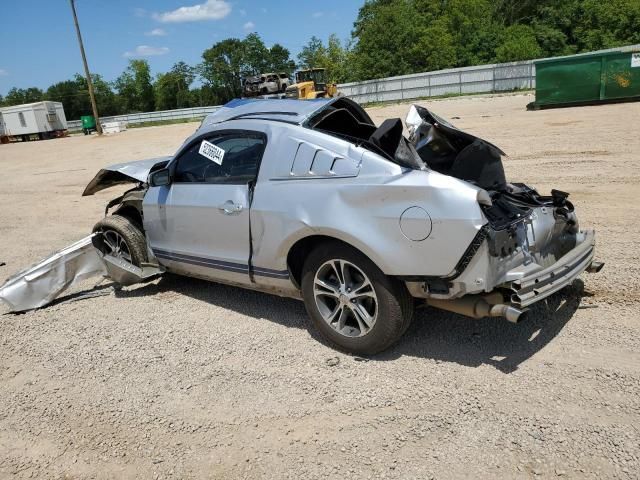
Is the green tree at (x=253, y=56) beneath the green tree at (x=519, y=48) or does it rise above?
above

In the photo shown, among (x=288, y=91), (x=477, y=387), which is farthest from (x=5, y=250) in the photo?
(x=288, y=91)

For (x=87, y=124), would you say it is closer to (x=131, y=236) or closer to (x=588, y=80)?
(x=588, y=80)

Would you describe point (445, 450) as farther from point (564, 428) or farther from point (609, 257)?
point (609, 257)

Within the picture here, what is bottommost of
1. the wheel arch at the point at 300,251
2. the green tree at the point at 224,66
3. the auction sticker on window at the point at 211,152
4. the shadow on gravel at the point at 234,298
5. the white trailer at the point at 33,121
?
the shadow on gravel at the point at 234,298

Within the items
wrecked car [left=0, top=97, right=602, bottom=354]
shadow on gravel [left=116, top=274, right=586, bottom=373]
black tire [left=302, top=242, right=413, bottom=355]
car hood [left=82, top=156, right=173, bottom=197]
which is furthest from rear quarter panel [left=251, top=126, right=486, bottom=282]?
car hood [left=82, top=156, right=173, bottom=197]

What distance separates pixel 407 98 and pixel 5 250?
35209mm

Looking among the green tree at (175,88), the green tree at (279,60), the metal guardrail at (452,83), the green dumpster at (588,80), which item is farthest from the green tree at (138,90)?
the green dumpster at (588,80)

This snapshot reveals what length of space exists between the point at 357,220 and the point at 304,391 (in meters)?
1.20

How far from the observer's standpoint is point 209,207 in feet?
14.5

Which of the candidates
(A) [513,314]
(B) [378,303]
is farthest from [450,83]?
(A) [513,314]

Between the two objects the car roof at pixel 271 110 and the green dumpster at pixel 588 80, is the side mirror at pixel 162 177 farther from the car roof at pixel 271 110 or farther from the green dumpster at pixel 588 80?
the green dumpster at pixel 588 80

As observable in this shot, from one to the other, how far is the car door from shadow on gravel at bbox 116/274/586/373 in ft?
1.88

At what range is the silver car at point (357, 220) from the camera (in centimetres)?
320

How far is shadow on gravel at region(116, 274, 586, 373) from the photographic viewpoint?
11.9 ft
